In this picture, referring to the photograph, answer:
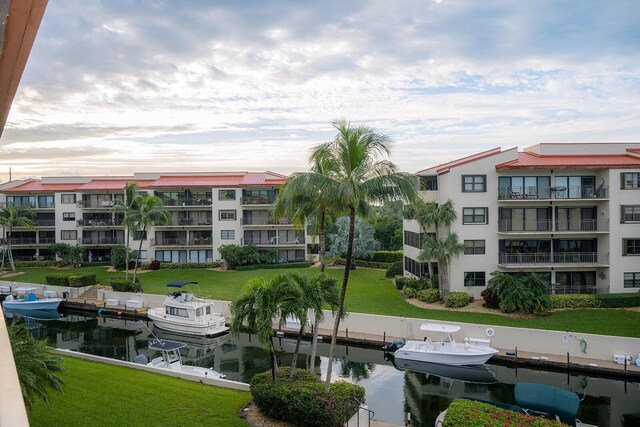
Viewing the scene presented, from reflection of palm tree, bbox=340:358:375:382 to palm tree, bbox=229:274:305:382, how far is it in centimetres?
919

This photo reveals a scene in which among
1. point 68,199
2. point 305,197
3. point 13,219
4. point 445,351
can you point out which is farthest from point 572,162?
point 13,219

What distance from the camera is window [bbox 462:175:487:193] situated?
34.7 m

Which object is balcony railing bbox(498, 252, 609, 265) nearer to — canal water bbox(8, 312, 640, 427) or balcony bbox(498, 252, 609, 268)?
balcony bbox(498, 252, 609, 268)

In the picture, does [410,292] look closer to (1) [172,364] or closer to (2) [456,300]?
(2) [456,300]

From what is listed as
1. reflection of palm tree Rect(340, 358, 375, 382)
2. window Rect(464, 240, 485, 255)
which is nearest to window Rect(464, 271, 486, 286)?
window Rect(464, 240, 485, 255)

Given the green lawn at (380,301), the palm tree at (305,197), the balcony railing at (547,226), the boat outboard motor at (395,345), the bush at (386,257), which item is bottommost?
the boat outboard motor at (395,345)

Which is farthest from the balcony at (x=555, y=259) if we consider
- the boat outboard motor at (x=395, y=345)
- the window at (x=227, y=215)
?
the window at (x=227, y=215)

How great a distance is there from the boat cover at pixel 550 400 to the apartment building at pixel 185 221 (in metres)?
37.5

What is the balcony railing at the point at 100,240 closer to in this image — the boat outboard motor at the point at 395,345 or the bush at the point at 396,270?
the bush at the point at 396,270

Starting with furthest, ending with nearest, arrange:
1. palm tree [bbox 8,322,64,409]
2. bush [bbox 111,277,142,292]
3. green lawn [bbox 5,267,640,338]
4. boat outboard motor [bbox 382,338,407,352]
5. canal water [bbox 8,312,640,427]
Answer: bush [bbox 111,277,142,292] → green lawn [bbox 5,267,640,338] → boat outboard motor [bbox 382,338,407,352] → canal water [bbox 8,312,640,427] → palm tree [bbox 8,322,64,409]

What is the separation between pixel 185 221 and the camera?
54.6m

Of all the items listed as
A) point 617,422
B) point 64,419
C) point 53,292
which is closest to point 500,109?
point 617,422

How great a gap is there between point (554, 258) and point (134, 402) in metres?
30.7

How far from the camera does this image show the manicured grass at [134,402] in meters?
14.8
